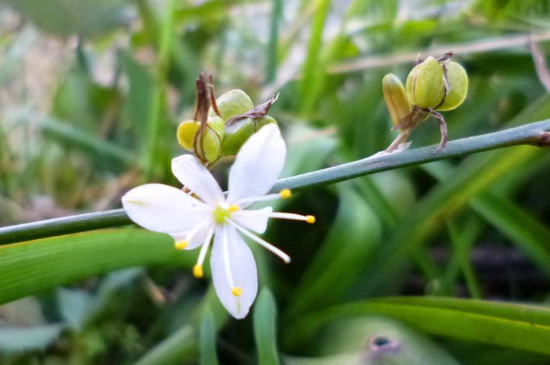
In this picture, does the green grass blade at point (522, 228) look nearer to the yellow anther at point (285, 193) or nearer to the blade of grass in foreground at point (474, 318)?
the blade of grass in foreground at point (474, 318)

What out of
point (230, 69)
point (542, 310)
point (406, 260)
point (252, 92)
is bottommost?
point (542, 310)

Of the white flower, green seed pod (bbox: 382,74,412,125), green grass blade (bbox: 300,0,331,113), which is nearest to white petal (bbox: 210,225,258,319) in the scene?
the white flower

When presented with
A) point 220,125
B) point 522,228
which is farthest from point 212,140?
point 522,228

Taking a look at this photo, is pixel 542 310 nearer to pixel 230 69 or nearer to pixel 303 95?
pixel 303 95

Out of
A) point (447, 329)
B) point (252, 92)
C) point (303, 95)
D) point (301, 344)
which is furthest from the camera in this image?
point (252, 92)

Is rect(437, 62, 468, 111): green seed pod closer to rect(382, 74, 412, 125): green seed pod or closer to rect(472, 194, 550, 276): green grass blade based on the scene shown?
rect(382, 74, 412, 125): green seed pod

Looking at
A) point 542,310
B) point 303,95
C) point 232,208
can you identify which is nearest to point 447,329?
point 542,310

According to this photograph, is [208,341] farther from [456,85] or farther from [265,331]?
[456,85]
